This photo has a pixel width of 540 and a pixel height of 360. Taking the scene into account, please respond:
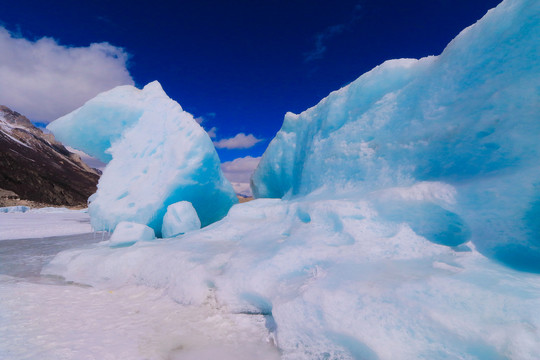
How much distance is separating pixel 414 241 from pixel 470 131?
1075 millimetres

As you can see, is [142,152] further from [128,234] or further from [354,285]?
[354,285]

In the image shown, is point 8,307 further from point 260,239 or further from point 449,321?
point 449,321

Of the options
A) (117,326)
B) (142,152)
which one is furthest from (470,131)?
(142,152)

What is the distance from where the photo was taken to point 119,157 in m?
6.44

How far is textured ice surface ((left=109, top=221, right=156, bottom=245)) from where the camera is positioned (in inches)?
186

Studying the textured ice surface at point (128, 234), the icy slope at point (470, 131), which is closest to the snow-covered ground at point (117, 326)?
the textured ice surface at point (128, 234)

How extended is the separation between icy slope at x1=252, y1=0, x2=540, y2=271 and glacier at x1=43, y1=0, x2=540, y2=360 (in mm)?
11

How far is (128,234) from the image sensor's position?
15.8 feet

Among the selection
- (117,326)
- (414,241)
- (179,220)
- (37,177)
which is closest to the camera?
(117,326)

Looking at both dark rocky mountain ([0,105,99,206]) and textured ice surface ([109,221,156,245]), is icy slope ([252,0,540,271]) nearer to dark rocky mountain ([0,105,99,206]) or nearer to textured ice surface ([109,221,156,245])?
textured ice surface ([109,221,156,245])

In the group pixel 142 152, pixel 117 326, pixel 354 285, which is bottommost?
pixel 117 326

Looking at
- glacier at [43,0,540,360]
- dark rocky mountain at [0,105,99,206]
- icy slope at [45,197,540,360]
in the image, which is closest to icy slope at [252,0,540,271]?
glacier at [43,0,540,360]

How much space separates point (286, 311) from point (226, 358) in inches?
19.0

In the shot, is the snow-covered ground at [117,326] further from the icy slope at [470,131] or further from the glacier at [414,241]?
the icy slope at [470,131]
